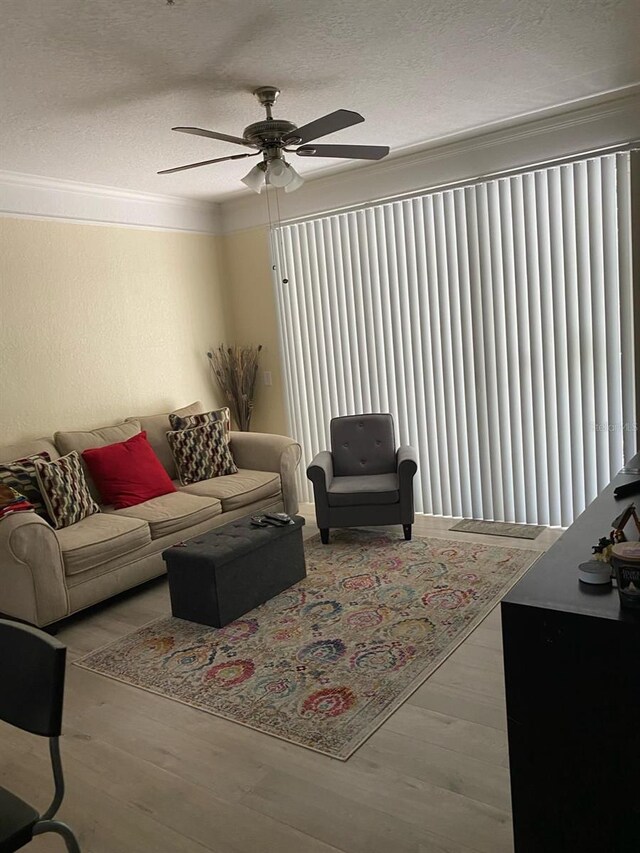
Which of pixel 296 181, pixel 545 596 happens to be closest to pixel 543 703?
pixel 545 596

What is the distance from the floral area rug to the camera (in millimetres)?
2883

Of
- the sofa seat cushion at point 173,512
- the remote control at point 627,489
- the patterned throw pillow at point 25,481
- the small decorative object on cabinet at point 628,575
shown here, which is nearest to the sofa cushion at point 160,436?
the sofa seat cushion at point 173,512

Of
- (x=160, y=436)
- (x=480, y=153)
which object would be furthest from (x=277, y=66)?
(x=160, y=436)

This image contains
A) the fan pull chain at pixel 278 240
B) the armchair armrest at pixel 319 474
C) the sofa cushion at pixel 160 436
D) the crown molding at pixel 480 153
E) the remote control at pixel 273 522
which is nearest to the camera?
the remote control at pixel 273 522

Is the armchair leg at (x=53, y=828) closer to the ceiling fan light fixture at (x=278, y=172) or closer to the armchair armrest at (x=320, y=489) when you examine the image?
the ceiling fan light fixture at (x=278, y=172)

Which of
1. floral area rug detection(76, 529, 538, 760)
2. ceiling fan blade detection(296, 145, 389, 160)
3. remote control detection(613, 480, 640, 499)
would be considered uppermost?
ceiling fan blade detection(296, 145, 389, 160)

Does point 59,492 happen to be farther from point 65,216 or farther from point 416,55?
point 416,55

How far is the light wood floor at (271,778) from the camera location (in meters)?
2.15

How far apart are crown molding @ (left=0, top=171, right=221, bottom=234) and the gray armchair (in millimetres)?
2303

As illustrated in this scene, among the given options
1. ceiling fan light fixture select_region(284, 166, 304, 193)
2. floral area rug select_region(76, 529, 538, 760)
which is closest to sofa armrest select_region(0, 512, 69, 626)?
floral area rug select_region(76, 529, 538, 760)

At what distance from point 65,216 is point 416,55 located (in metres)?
2.99

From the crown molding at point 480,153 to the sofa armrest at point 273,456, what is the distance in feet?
6.41

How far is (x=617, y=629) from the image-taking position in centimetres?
159

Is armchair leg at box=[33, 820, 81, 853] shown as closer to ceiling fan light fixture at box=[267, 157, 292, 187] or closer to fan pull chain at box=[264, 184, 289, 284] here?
ceiling fan light fixture at box=[267, 157, 292, 187]
